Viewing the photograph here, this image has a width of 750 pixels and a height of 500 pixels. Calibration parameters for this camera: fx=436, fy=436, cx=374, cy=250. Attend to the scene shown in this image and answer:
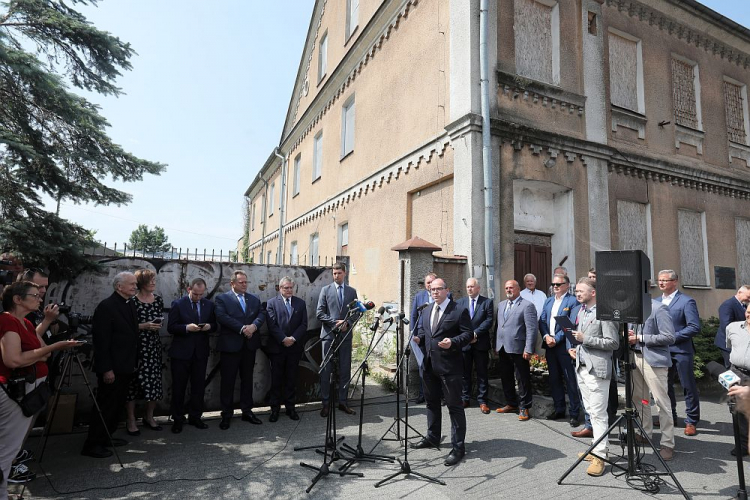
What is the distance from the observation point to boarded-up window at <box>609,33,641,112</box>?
10.5 metres

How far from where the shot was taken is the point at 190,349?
582 centimetres

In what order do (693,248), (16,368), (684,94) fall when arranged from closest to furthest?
(16,368) < (693,248) < (684,94)

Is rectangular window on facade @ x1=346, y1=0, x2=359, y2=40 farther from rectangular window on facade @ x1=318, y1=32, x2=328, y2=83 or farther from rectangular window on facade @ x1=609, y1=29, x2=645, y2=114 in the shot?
rectangular window on facade @ x1=609, y1=29, x2=645, y2=114

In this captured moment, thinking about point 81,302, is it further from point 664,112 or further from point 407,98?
point 664,112

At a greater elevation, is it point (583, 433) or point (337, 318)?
point (337, 318)

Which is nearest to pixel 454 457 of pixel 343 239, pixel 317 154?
pixel 343 239

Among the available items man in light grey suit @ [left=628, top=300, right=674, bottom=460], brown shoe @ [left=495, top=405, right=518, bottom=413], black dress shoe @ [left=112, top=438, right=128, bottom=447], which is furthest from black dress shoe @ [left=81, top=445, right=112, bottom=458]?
man in light grey suit @ [left=628, top=300, right=674, bottom=460]

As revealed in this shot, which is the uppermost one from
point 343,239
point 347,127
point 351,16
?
point 351,16

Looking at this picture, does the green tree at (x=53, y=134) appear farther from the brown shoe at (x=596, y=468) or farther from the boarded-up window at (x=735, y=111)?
the boarded-up window at (x=735, y=111)

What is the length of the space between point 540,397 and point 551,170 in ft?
15.4

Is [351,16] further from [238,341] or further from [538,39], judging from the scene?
[238,341]

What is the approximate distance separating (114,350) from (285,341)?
6.96 feet

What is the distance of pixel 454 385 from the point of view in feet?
16.2

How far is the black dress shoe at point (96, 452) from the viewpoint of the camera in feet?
15.4
